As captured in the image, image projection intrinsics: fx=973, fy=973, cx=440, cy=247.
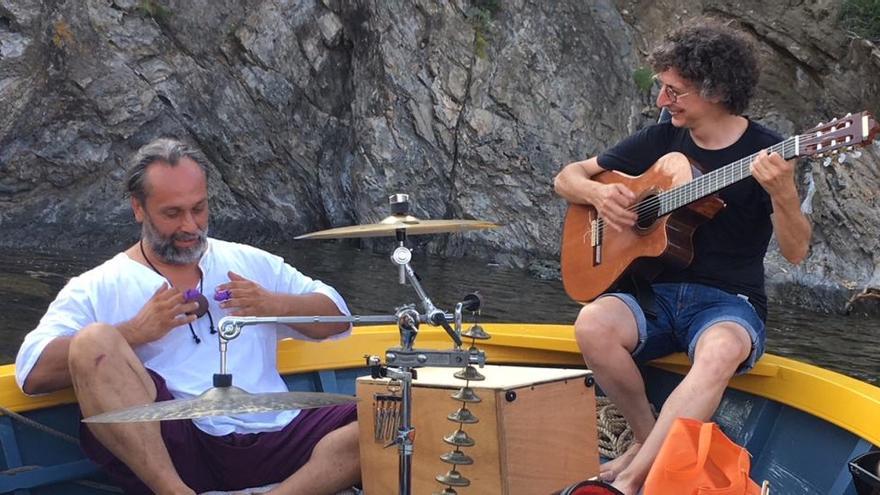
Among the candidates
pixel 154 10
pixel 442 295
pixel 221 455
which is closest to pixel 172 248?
pixel 221 455

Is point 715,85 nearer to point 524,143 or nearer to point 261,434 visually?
point 261,434

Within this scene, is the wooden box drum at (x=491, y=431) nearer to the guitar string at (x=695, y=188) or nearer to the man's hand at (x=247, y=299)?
the man's hand at (x=247, y=299)

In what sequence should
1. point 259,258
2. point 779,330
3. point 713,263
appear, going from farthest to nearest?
point 779,330
point 713,263
point 259,258

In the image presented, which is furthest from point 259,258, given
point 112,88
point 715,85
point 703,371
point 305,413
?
point 112,88

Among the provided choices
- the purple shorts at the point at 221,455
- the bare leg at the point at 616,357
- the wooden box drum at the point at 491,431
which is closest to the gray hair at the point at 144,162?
the purple shorts at the point at 221,455

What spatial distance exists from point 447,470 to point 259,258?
1.07 meters

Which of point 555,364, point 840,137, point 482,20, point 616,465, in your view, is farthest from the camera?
point 482,20

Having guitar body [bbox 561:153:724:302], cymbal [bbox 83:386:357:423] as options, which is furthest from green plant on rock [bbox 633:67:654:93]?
cymbal [bbox 83:386:357:423]

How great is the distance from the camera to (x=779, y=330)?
1342 cm

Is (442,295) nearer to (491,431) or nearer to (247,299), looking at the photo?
(247,299)

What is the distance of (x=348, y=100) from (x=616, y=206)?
17.6m

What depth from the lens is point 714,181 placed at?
11.6 ft

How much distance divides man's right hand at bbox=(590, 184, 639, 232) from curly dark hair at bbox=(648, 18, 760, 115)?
512 millimetres

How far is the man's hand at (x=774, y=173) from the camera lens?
10.6ft
